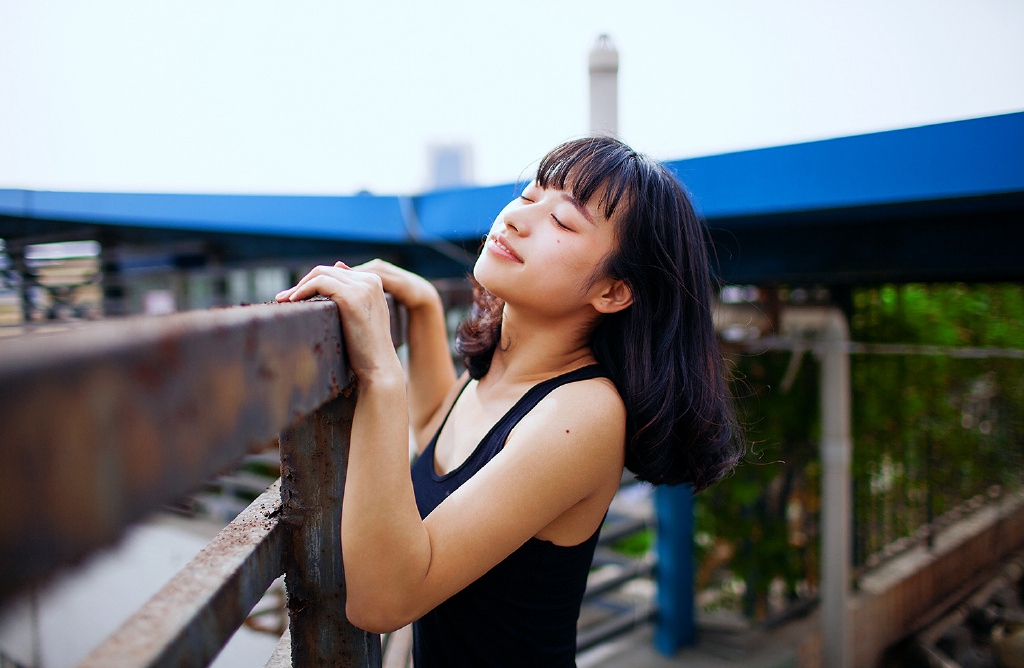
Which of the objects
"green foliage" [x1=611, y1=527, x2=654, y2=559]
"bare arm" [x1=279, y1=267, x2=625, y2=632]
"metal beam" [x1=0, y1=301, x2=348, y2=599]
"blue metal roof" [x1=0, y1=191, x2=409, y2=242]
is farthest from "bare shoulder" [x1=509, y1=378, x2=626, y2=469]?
"green foliage" [x1=611, y1=527, x2=654, y2=559]

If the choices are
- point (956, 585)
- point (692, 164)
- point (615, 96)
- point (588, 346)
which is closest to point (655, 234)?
point (588, 346)

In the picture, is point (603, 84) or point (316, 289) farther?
point (603, 84)

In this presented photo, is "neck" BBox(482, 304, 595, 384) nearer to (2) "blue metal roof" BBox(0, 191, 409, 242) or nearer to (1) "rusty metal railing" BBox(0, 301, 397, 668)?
(1) "rusty metal railing" BBox(0, 301, 397, 668)

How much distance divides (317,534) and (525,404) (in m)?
0.47

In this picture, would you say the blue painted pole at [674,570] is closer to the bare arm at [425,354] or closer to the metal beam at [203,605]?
the bare arm at [425,354]

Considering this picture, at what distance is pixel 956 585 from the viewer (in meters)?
5.59

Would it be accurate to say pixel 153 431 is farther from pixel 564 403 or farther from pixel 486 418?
pixel 486 418

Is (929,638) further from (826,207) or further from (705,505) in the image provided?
(826,207)

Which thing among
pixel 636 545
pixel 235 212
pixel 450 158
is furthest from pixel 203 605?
pixel 450 158

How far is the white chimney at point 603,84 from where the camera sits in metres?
3.13

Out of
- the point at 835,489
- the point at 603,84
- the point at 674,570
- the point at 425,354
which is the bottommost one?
the point at 674,570

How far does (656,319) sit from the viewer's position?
1.23 m

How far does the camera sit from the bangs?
1167 millimetres

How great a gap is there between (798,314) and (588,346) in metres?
3.57
